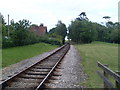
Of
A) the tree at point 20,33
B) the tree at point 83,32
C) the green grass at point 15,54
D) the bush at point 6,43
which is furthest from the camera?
the tree at point 83,32

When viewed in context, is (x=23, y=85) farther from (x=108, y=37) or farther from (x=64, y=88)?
(x=108, y=37)

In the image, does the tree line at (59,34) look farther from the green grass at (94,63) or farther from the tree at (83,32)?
the green grass at (94,63)

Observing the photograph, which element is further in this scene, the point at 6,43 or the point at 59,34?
the point at 59,34

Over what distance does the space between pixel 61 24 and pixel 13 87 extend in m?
95.8

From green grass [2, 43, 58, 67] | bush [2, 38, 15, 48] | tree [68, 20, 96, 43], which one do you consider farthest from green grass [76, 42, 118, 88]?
tree [68, 20, 96, 43]

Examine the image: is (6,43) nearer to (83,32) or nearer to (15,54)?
(15,54)

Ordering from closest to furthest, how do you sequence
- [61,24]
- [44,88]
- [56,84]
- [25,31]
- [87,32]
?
[44,88]
[56,84]
[25,31]
[87,32]
[61,24]

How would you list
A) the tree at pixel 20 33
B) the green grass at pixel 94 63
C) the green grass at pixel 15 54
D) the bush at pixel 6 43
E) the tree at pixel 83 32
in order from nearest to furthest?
the green grass at pixel 94 63 < the green grass at pixel 15 54 < the bush at pixel 6 43 < the tree at pixel 20 33 < the tree at pixel 83 32

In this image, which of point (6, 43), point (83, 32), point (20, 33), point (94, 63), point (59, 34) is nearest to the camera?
point (94, 63)

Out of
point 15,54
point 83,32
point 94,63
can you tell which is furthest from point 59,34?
point 94,63

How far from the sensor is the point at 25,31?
126 feet

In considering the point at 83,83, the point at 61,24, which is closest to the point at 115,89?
the point at 83,83

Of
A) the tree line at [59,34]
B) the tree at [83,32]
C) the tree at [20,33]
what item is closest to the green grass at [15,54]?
the tree line at [59,34]

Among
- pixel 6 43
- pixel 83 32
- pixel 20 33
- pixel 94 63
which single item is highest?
pixel 83 32
